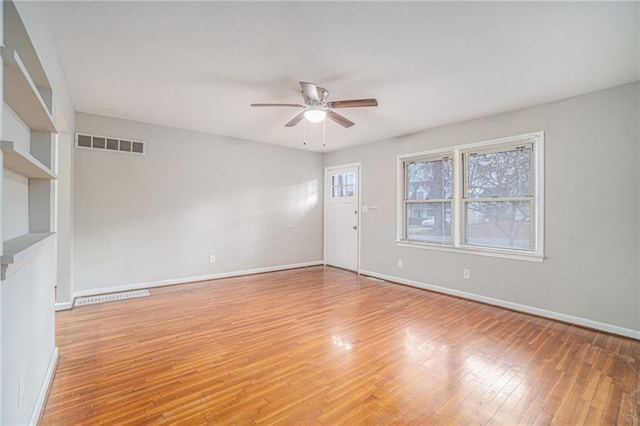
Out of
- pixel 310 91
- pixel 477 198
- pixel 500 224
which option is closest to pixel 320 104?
pixel 310 91

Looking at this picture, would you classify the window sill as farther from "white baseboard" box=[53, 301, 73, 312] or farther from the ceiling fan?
"white baseboard" box=[53, 301, 73, 312]

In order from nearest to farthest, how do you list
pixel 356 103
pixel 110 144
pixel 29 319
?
pixel 29 319, pixel 356 103, pixel 110 144

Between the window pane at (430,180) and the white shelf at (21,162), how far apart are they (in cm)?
451

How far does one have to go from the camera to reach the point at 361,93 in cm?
323

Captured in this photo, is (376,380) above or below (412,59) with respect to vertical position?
below

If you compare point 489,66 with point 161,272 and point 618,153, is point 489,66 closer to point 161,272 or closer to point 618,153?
point 618,153

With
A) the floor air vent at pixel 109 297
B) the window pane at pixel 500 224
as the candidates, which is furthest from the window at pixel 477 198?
the floor air vent at pixel 109 297

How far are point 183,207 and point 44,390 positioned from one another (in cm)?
317

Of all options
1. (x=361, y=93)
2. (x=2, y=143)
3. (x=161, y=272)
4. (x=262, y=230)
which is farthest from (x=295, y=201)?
(x=2, y=143)

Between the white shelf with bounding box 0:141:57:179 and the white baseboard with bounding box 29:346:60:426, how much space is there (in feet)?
4.45

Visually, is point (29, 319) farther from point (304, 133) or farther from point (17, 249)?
point (304, 133)

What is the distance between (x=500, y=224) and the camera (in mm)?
3895

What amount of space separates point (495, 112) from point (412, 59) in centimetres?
194

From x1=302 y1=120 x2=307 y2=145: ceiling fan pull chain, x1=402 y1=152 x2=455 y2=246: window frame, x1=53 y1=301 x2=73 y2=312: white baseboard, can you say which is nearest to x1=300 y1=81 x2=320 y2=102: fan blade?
x1=302 y1=120 x2=307 y2=145: ceiling fan pull chain
